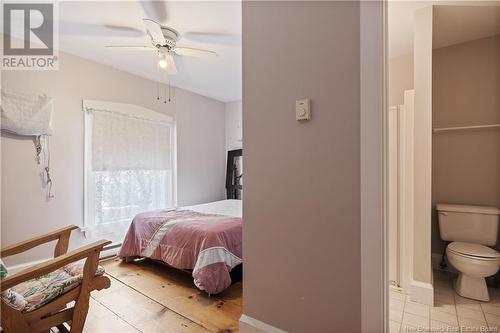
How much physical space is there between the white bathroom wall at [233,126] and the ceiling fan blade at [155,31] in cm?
258

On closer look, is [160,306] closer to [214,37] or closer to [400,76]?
[214,37]

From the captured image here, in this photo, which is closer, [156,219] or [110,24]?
[110,24]

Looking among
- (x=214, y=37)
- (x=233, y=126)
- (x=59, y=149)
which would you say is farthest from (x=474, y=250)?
(x=59, y=149)

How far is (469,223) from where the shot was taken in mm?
2352

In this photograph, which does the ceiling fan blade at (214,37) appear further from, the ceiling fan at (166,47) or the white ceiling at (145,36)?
the ceiling fan at (166,47)

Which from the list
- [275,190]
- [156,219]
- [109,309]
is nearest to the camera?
[275,190]

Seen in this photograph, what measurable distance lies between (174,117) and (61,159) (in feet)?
5.45

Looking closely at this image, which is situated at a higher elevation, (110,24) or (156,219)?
(110,24)

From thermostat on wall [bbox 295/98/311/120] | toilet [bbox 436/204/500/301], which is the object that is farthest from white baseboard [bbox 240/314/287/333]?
toilet [bbox 436/204/500/301]

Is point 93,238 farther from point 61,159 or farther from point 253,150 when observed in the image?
point 253,150

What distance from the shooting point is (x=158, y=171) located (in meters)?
3.98

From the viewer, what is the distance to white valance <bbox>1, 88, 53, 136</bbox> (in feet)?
8.49

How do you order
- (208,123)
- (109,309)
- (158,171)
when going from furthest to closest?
(208,123) < (158,171) < (109,309)

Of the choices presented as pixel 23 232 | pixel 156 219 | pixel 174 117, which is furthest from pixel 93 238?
pixel 174 117
